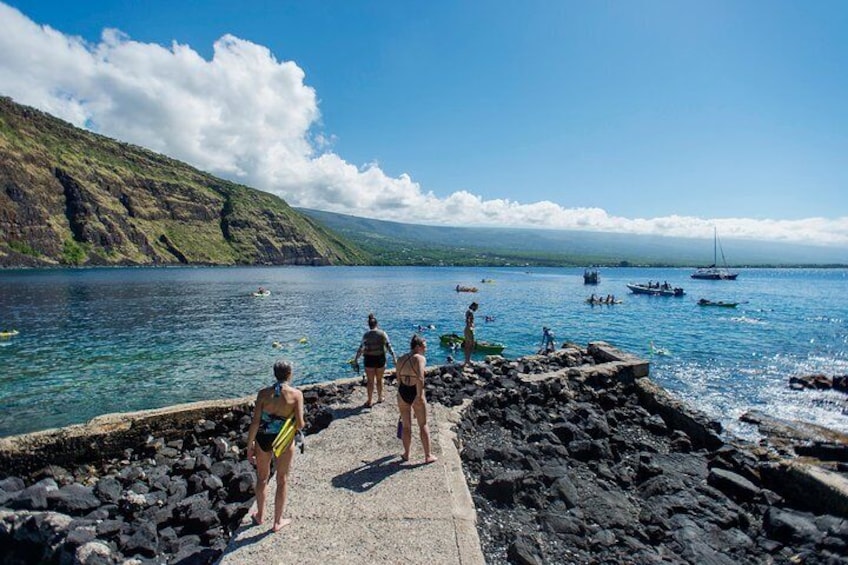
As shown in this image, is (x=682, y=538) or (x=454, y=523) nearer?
(x=454, y=523)

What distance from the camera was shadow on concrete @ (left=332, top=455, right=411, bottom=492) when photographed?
7918 millimetres

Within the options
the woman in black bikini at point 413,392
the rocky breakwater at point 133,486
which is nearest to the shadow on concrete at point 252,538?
the rocky breakwater at point 133,486

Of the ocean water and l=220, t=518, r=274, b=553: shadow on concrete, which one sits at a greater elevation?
l=220, t=518, r=274, b=553: shadow on concrete

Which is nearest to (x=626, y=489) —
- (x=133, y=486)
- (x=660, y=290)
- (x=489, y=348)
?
(x=133, y=486)

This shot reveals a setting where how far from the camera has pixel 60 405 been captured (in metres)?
18.0

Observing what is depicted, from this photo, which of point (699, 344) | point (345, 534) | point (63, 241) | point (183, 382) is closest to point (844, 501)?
point (345, 534)

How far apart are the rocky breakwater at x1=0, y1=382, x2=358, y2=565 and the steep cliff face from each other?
149 meters

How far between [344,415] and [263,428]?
16.7 feet

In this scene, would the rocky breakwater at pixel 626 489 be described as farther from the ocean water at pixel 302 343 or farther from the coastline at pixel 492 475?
the ocean water at pixel 302 343

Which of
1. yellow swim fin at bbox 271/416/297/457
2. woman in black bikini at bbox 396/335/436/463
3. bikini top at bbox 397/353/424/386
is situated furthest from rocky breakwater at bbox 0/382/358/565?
bikini top at bbox 397/353/424/386

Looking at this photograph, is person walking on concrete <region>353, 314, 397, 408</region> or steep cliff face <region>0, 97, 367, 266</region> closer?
person walking on concrete <region>353, 314, 397, 408</region>

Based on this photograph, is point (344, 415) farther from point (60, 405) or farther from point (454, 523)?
point (60, 405)

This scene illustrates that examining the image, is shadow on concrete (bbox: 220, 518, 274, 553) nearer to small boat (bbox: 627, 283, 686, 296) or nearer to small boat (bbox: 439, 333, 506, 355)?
small boat (bbox: 439, 333, 506, 355)

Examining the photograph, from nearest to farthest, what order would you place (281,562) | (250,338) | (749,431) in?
(281,562) < (749,431) < (250,338)
